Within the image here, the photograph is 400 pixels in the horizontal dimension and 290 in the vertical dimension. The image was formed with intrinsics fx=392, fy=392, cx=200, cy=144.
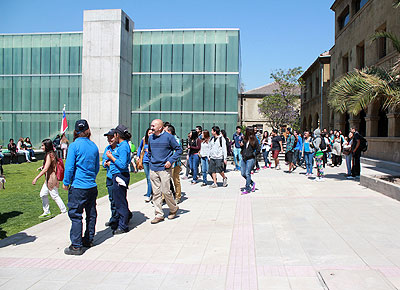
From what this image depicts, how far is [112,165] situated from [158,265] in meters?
2.36

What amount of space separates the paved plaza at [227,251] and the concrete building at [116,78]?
21.8 meters

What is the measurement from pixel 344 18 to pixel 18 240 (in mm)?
29723

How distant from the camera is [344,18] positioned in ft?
98.1

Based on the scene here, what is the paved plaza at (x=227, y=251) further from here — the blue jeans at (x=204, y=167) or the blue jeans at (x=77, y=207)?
the blue jeans at (x=204, y=167)

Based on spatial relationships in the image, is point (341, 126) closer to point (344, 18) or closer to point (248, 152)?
point (344, 18)

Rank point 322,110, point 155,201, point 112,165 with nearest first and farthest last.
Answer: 1. point 112,165
2. point 155,201
3. point 322,110

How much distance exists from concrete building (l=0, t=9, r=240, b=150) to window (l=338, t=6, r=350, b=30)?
8.16m

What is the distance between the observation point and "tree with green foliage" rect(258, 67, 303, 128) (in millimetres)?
47719

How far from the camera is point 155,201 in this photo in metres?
7.32

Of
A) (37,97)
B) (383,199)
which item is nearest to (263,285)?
(383,199)

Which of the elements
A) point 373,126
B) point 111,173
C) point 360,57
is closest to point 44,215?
point 111,173

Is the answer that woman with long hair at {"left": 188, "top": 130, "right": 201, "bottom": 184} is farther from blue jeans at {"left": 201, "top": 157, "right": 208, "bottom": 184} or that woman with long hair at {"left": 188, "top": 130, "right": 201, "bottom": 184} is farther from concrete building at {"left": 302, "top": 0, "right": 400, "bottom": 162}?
concrete building at {"left": 302, "top": 0, "right": 400, "bottom": 162}

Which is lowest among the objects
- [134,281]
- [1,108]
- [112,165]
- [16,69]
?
[134,281]

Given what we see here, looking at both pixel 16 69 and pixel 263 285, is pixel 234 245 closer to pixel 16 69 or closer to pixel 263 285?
pixel 263 285
